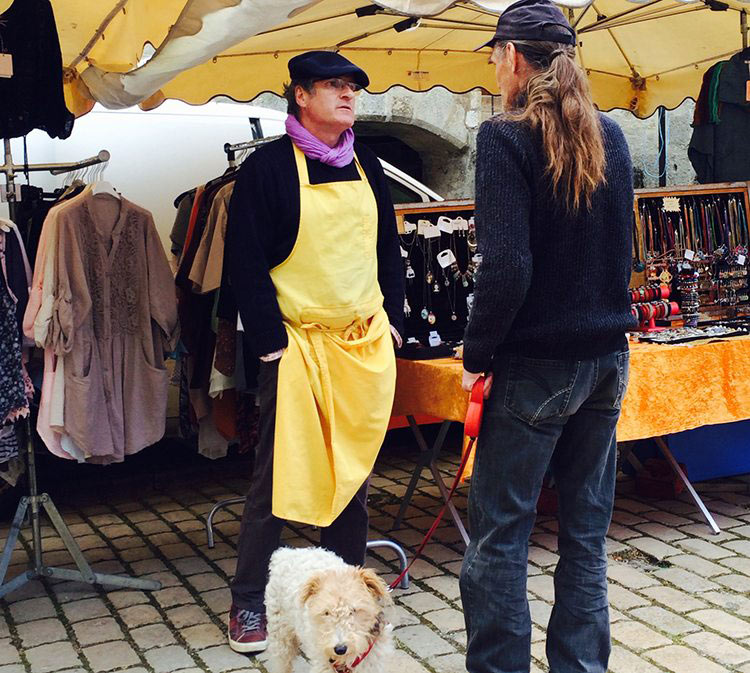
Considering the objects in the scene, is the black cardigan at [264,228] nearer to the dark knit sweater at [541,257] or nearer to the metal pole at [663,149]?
the dark knit sweater at [541,257]

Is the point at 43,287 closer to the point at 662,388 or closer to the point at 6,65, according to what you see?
the point at 6,65

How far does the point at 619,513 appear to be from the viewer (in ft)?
Answer: 16.1

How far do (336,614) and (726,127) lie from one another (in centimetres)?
444

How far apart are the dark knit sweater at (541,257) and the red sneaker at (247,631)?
4.49 feet

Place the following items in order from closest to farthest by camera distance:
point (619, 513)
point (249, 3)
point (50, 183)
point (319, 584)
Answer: point (319, 584) < point (249, 3) < point (619, 513) < point (50, 183)

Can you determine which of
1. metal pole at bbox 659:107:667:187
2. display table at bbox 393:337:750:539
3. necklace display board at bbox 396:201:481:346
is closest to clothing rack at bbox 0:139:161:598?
display table at bbox 393:337:750:539

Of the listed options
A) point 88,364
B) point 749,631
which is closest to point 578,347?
point 749,631

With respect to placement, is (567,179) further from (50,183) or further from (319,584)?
(50,183)

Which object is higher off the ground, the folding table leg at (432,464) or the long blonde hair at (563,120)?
the long blonde hair at (563,120)

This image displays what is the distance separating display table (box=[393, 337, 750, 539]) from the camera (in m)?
4.08

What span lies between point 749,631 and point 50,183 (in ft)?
13.7

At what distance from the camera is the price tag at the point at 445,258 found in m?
4.80

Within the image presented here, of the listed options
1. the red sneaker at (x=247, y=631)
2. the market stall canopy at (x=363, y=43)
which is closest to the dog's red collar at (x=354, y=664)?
the red sneaker at (x=247, y=631)

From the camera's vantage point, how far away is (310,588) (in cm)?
264
